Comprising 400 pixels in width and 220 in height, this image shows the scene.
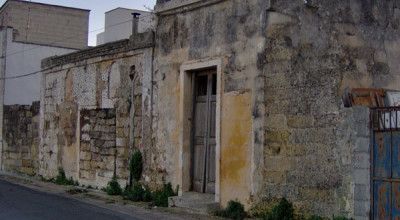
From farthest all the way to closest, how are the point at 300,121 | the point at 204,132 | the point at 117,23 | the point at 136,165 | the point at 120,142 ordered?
the point at 117,23 → the point at 120,142 → the point at 136,165 → the point at 204,132 → the point at 300,121

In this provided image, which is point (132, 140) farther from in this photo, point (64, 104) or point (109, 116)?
point (64, 104)

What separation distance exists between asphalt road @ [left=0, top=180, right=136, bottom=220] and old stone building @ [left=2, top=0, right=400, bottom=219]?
1.54m

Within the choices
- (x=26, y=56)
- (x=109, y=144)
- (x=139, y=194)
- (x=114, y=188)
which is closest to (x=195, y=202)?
(x=139, y=194)

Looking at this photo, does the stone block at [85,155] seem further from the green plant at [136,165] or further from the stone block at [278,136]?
the stone block at [278,136]

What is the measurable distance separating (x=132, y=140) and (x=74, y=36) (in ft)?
57.4

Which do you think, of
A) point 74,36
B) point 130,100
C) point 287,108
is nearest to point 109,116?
point 130,100

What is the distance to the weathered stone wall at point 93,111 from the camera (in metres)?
13.5

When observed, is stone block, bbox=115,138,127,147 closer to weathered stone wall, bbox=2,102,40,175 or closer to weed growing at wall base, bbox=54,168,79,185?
weed growing at wall base, bbox=54,168,79,185

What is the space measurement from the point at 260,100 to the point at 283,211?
190cm

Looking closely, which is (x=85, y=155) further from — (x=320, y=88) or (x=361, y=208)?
(x=361, y=208)

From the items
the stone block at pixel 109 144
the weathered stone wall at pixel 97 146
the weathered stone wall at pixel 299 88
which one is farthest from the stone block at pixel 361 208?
the stone block at pixel 109 144

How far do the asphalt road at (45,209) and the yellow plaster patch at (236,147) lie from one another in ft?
6.06

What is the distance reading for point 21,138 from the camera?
19.9 meters

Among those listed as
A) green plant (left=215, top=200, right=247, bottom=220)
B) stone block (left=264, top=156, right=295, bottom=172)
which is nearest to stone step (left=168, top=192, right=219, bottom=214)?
green plant (left=215, top=200, right=247, bottom=220)
